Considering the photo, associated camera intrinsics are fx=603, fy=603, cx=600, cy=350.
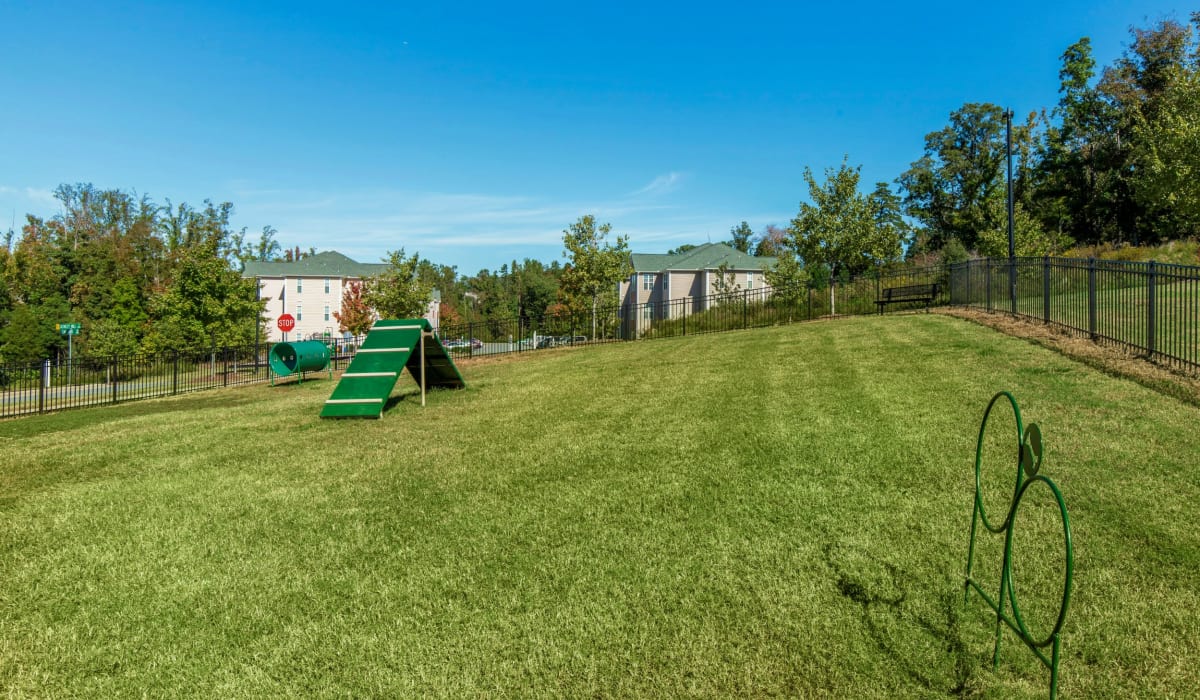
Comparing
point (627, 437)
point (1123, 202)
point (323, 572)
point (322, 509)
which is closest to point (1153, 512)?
point (627, 437)

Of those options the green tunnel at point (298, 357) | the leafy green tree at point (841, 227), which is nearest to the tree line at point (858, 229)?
the leafy green tree at point (841, 227)

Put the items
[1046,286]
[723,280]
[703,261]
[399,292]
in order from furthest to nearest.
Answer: [703,261] → [723,280] → [399,292] → [1046,286]

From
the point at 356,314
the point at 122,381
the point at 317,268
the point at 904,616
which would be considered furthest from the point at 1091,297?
the point at 317,268

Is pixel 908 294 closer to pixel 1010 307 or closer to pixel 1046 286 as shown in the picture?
pixel 1010 307

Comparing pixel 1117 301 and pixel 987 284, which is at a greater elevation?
pixel 987 284

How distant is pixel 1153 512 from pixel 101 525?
9.12 m

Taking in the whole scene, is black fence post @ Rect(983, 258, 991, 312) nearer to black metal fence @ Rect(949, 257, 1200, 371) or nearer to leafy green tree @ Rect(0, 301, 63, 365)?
black metal fence @ Rect(949, 257, 1200, 371)

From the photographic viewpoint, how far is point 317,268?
65.8 metres

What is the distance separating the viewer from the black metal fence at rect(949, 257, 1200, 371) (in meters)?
8.59

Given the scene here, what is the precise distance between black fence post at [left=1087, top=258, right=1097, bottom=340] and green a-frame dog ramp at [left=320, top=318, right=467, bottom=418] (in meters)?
12.1

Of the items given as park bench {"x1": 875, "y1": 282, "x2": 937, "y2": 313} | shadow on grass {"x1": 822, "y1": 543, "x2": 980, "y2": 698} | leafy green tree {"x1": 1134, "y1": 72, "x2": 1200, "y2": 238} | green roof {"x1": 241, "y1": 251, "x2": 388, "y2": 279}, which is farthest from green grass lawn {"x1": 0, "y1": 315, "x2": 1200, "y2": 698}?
green roof {"x1": 241, "y1": 251, "x2": 388, "y2": 279}

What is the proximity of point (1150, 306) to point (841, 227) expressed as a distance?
18.8m

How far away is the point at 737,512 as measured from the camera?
5352 mm

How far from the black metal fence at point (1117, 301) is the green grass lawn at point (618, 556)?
152 centimetres
